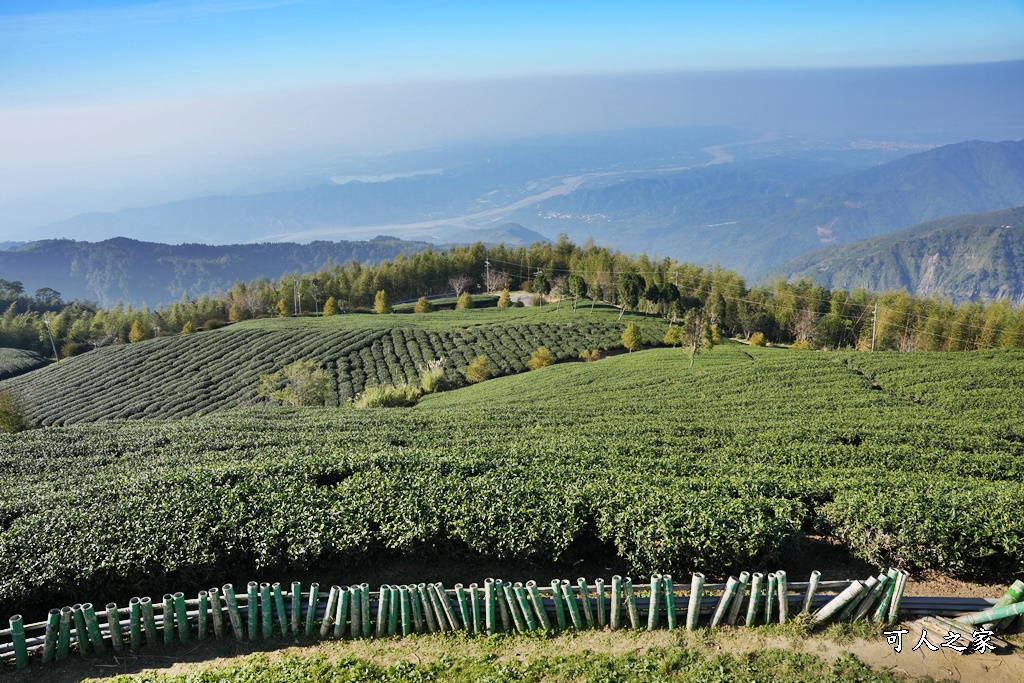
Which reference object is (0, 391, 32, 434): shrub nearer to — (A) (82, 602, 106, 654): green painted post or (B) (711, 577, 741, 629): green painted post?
(A) (82, 602, 106, 654): green painted post

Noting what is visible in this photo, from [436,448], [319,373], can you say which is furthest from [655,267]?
[436,448]

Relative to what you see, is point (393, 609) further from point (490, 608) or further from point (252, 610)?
point (252, 610)

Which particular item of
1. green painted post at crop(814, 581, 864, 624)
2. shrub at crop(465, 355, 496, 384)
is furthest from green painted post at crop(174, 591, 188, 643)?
shrub at crop(465, 355, 496, 384)

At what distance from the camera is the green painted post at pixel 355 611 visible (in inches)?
411

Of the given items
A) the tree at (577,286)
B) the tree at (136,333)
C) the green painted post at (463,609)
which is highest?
the tree at (577,286)

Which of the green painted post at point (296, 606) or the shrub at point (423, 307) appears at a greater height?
the shrub at point (423, 307)

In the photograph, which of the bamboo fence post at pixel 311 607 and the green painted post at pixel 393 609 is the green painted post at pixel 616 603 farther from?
the bamboo fence post at pixel 311 607

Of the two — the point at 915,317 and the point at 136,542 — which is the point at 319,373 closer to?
the point at 136,542

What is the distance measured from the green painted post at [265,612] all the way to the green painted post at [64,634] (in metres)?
3.04

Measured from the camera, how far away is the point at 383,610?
10484 millimetres

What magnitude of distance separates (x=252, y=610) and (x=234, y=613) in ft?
0.94

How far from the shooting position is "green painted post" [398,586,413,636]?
412 inches

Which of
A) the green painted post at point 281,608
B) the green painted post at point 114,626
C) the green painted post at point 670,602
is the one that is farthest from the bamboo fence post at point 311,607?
the green painted post at point 670,602

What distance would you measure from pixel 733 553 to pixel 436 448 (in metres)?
10.4
